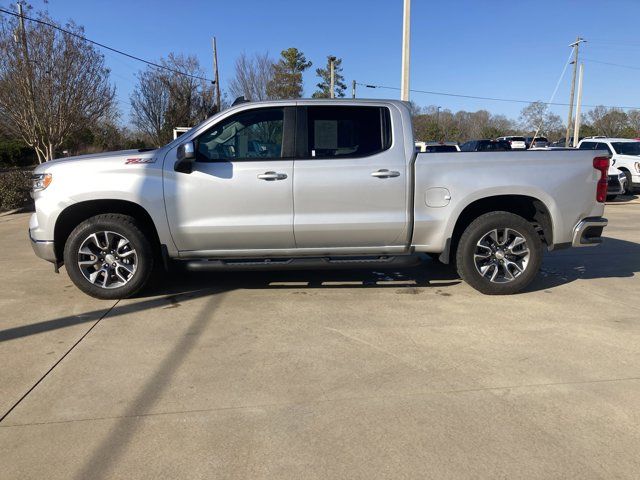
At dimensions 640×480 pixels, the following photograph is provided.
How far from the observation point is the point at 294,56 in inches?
1603

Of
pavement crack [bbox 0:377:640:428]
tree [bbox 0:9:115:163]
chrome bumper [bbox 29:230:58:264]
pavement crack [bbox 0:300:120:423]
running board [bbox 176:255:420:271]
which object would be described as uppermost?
tree [bbox 0:9:115:163]

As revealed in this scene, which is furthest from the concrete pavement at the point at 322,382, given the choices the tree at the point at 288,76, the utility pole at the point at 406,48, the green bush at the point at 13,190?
the tree at the point at 288,76

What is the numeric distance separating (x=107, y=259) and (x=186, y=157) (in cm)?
141

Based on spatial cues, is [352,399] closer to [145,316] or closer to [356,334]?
[356,334]

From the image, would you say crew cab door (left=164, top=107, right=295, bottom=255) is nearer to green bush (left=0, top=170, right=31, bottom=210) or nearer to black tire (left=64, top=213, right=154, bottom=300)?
black tire (left=64, top=213, right=154, bottom=300)

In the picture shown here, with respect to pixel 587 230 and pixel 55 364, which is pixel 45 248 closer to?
pixel 55 364

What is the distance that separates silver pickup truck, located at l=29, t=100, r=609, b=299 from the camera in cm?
500

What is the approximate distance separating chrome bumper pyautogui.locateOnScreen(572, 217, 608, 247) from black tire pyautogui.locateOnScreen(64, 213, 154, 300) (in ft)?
14.7

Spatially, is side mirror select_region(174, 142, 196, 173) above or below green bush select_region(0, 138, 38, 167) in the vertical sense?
below

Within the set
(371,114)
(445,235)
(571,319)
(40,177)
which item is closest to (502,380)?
(571,319)

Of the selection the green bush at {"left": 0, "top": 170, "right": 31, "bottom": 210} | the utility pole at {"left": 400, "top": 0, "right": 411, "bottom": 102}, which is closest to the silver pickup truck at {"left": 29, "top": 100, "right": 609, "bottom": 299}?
the green bush at {"left": 0, "top": 170, "right": 31, "bottom": 210}

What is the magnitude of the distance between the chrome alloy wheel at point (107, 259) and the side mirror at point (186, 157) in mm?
938

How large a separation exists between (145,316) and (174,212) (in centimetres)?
106

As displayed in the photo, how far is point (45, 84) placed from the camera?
1518 centimetres
